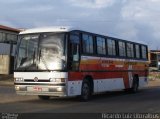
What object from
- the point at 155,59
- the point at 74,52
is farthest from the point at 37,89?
the point at 155,59

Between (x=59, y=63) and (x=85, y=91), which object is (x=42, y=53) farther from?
(x=85, y=91)

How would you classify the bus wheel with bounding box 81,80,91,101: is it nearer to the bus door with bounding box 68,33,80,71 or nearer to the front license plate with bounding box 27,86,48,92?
the bus door with bounding box 68,33,80,71

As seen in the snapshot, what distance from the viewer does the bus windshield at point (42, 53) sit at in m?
18.9

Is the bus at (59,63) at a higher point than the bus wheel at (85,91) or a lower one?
higher

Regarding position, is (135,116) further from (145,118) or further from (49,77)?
(49,77)

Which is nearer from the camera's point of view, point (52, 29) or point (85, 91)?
point (52, 29)

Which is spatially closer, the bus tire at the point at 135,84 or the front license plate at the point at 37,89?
the front license plate at the point at 37,89

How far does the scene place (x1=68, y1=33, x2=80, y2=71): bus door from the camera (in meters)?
19.2

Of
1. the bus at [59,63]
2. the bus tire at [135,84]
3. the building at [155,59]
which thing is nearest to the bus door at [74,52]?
the bus at [59,63]

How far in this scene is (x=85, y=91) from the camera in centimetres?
2064

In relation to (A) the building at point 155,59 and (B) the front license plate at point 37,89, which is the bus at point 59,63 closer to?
(B) the front license plate at point 37,89

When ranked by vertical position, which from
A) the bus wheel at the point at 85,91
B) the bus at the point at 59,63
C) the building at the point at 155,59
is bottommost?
the bus wheel at the point at 85,91

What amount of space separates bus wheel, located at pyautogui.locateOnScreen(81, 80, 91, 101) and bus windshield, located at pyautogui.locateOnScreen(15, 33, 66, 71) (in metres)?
2.14

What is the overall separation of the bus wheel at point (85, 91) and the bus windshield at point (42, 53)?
214 cm
